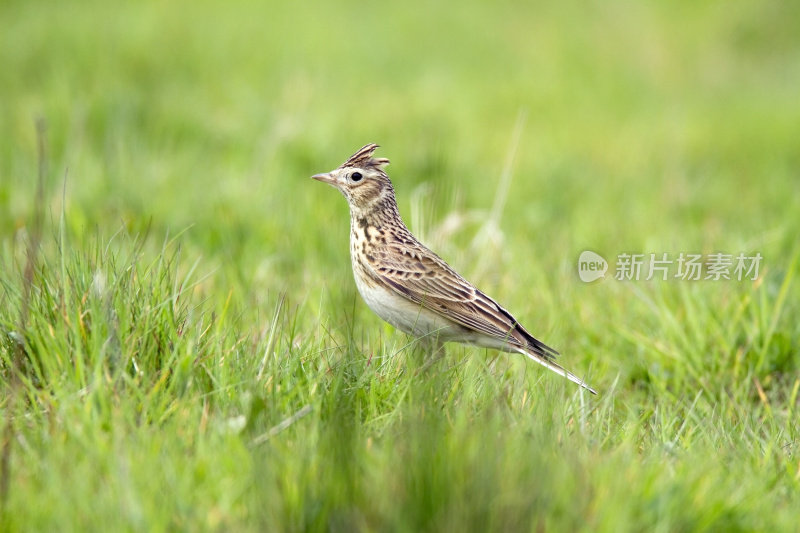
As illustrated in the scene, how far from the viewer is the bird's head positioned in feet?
15.7

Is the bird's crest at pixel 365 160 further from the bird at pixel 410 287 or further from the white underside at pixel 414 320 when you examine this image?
the white underside at pixel 414 320

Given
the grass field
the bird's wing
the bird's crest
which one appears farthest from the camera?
the bird's crest

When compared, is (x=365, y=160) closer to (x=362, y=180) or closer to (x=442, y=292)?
(x=362, y=180)

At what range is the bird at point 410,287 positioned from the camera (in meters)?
4.46

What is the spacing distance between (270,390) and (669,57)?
41.1 feet

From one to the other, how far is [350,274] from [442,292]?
1.51 feet

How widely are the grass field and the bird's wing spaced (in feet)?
0.64

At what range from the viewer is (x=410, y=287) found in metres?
4.55

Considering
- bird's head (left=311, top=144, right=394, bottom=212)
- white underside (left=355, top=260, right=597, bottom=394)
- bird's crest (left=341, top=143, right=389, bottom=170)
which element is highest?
bird's crest (left=341, top=143, right=389, bottom=170)

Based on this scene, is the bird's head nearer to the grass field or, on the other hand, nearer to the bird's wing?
the bird's wing

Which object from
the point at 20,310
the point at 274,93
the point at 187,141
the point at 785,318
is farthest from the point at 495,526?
the point at 274,93

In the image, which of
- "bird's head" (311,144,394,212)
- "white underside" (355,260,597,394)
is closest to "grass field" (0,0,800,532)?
"white underside" (355,260,597,394)

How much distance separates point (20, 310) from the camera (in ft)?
12.1

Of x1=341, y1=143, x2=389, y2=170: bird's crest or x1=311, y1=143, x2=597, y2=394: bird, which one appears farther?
x1=341, y1=143, x2=389, y2=170: bird's crest
